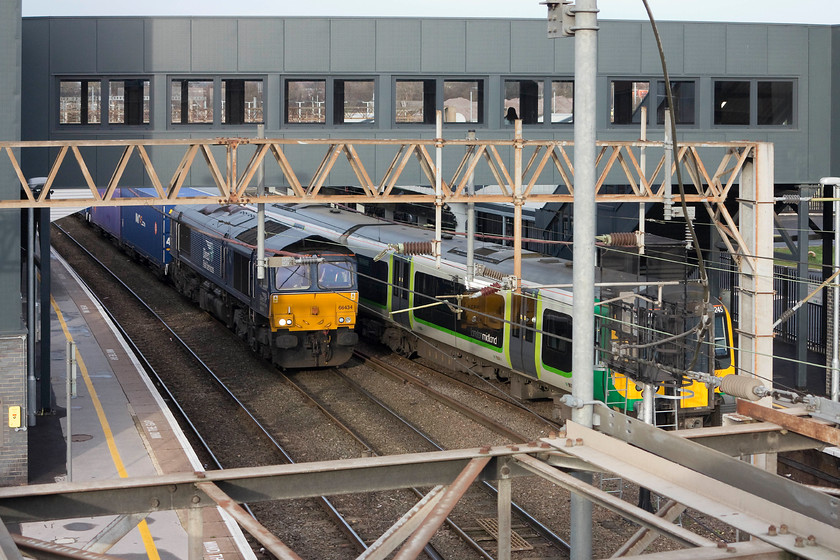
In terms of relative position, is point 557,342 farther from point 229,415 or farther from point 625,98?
point 229,415

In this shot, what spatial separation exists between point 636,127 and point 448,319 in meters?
5.32

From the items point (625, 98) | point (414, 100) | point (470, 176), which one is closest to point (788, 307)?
point (625, 98)

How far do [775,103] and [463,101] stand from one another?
6.56 m

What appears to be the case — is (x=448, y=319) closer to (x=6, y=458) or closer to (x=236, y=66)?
(x=236, y=66)

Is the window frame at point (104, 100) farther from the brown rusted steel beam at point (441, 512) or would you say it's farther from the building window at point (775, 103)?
the brown rusted steel beam at point (441, 512)

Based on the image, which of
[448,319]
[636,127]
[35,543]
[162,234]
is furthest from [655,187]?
[35,543]

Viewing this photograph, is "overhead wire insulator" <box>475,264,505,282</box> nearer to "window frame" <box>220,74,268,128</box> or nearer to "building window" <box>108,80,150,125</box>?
"window frame" <box>220,74,268,128</box>

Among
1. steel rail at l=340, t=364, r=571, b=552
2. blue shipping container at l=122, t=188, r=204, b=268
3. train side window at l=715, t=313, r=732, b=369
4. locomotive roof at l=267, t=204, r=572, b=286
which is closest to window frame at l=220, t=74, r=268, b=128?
locomotive roof at l=267, t=204, r=572, b=286

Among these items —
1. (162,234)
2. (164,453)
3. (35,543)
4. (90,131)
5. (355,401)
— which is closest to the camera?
(35,543)

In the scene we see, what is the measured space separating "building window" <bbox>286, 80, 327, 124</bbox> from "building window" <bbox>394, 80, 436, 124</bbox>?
1.39m

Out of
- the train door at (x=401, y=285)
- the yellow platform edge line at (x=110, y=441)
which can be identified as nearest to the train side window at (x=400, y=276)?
the train door at (x=401, y=285)

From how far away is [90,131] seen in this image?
62.5 feet

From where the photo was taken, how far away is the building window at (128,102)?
19062 millimetres

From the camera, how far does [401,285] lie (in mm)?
23109
